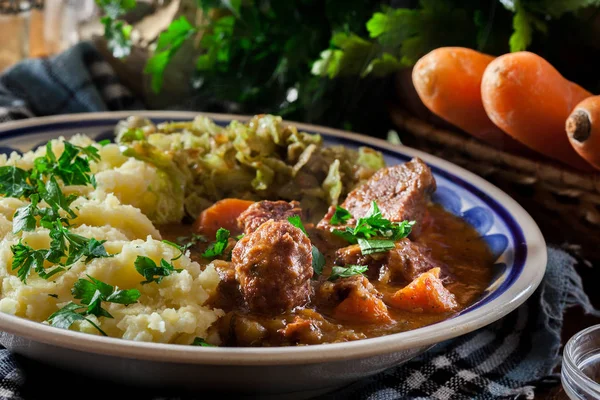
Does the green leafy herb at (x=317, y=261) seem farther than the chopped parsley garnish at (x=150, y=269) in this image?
Yes

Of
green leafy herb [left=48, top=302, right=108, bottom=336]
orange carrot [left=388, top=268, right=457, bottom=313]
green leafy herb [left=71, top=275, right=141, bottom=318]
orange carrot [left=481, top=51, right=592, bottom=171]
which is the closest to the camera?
green leafy herb [left=48, top=302, right=108, bottom=336]

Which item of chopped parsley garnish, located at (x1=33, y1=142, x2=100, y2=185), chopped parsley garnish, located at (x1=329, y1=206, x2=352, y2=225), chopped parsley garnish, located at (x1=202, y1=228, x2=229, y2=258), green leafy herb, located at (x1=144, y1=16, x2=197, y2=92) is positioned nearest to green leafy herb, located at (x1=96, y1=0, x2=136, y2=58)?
green leafy herb, located at (x1=144, y1=16, x2=197, y2=92)

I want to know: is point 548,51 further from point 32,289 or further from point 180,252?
point 32,289

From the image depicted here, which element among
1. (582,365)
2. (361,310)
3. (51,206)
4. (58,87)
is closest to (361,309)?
(361,310)

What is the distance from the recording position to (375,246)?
122 inches

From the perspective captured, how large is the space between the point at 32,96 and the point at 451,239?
11.2 ft

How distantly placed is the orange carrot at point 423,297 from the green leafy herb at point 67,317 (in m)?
1.13

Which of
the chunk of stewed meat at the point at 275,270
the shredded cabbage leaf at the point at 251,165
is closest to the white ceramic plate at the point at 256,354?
the chunk of stewed meat at the point at 275,270

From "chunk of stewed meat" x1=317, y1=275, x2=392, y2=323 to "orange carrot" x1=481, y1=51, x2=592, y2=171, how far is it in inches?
60.7

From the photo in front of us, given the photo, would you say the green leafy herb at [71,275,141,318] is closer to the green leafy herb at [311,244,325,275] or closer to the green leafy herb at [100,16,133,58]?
the green leafy herb at [311,244,325,275]

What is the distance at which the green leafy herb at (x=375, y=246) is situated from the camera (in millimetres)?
3078

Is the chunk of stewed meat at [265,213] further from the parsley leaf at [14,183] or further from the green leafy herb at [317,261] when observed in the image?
the parsley leaf at [14,183]

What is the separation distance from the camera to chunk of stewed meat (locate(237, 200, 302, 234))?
331cm

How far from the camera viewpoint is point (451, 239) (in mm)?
3662
